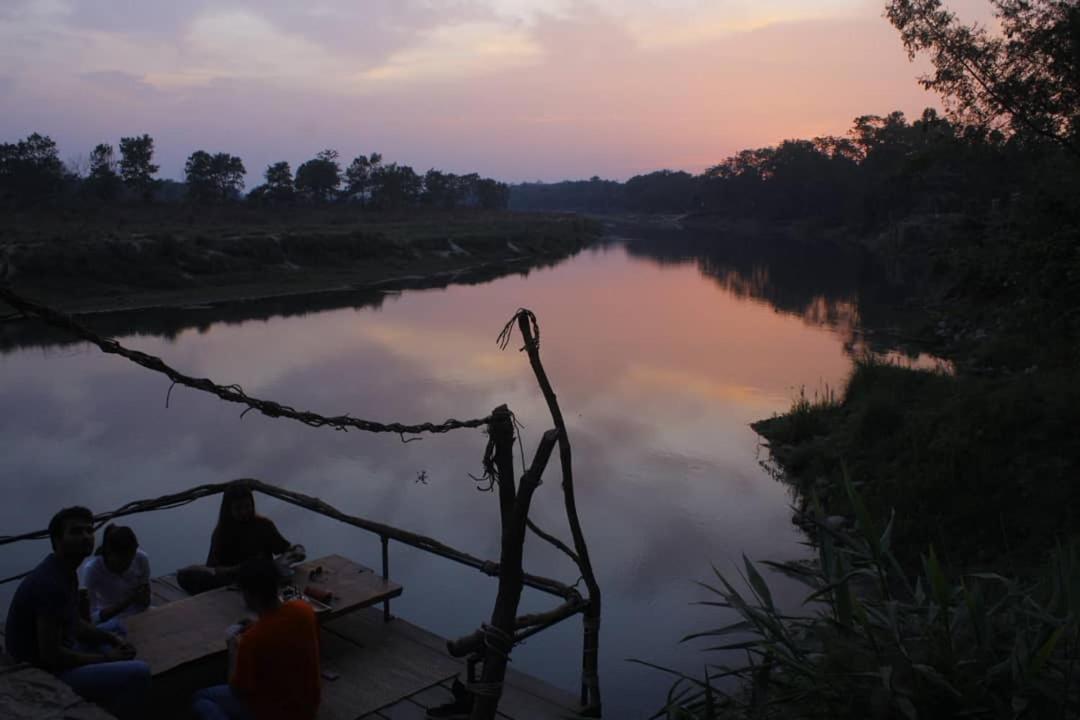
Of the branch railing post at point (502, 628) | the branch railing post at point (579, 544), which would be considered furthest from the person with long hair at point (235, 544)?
the branch railing post at point (502, 628)

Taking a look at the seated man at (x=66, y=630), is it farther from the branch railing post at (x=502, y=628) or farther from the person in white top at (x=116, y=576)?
the branch railing post at (x=502, y=628)

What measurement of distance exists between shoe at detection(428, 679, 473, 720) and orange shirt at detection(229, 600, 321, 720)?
56 cm

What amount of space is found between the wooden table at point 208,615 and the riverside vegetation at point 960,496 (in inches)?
61.0

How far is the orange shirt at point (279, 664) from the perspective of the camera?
304 centimetres

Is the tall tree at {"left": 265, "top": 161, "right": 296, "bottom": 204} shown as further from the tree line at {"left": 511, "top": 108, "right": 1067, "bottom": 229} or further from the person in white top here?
the person in white top

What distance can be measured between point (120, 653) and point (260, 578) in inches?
35.8

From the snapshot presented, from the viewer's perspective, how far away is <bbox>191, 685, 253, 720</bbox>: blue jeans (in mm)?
3119

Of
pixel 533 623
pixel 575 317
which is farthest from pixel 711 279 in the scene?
pixel 533 623

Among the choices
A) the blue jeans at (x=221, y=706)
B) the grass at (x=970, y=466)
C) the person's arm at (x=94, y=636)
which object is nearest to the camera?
the blue jeans at (x=221, y=706)

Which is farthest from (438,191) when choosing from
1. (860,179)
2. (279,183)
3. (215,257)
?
(215,257)

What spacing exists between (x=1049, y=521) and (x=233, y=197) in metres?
47.8

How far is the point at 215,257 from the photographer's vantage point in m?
26.8

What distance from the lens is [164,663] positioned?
347cm

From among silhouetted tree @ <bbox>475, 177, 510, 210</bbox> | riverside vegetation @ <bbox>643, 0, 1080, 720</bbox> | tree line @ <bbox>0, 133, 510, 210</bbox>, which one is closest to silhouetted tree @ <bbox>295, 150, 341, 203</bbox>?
tree line @ <bbox>0, 133, 510, 210</bbox>
